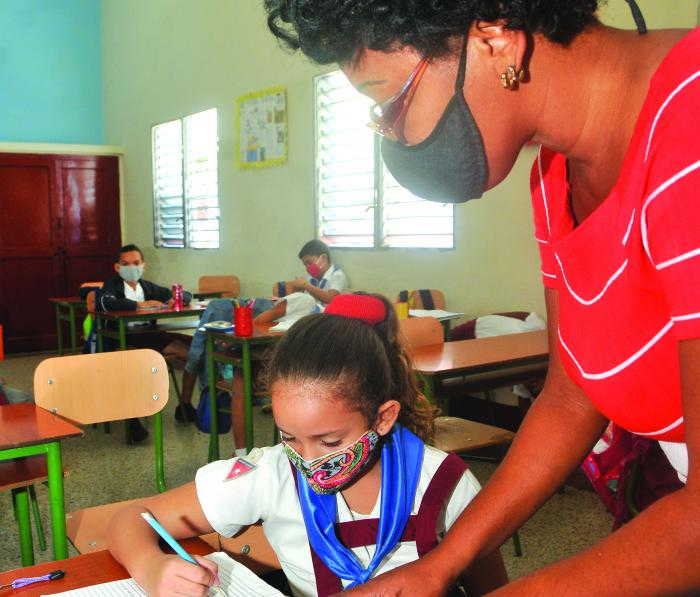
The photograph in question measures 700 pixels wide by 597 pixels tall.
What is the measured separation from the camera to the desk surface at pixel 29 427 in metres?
1.90

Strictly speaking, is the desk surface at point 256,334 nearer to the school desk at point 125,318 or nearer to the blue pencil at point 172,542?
the school desk at point 125,318

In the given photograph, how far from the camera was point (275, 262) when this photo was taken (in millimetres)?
6422

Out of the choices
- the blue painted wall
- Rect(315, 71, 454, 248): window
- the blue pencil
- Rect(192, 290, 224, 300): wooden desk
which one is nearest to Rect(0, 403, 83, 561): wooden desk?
the blue pencil

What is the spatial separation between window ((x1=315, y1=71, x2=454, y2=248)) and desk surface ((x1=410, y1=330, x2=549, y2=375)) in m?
1.42

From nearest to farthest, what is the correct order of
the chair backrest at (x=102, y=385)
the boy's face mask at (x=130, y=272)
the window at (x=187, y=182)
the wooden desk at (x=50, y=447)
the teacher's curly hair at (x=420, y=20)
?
the teacher's curly hair at (x=420, y=20) → the wooden desk at (x=50, y=447) → the chair backrest at (x=102, y=385) → the boy's face mask at (x=130, y=272) → the window at (x=187, y=182)

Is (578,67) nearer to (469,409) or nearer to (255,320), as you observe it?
(255,320)

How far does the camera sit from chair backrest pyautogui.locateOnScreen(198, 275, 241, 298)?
A: 6641 mm

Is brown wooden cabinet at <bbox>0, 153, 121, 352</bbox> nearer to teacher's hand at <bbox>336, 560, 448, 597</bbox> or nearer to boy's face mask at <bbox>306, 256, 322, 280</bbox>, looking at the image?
boy's face mask at <bbox>306, 256, 322, 280</bbox>

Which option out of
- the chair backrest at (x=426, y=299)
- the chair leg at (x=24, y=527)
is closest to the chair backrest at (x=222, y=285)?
the chair backrest at (x=426, y=299)

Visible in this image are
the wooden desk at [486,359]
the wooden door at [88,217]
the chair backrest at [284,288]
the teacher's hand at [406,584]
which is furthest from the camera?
the wooden door at [88,217]

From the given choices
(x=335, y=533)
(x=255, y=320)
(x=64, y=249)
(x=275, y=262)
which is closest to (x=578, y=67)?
(x=335, y=533)

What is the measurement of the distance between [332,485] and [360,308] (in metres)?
0.37

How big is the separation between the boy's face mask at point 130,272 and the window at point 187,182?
1483mm

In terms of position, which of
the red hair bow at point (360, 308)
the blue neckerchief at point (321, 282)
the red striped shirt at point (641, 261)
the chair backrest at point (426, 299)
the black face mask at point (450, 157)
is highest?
the black face mask at point (450, 157)
